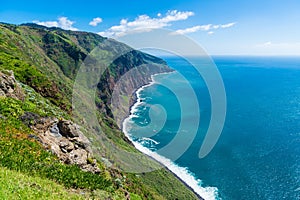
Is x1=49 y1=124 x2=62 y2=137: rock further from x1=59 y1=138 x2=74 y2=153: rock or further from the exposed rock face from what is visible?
the exposed rock face

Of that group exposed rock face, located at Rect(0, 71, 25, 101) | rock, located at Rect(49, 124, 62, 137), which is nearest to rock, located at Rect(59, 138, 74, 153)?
rock, located at Rect(49, 124, 62, 137)

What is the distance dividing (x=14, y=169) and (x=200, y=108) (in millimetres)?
169883

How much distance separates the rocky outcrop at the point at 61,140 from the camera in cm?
2109

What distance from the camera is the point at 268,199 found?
76.7 metres

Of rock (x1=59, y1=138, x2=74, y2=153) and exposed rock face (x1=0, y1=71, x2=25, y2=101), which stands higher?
exposed rock face (x1=0, y1=71, x2=25, y2=101)

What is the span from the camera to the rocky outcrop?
21.1m

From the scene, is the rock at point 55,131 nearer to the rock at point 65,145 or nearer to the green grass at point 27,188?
the rock at point 65,145

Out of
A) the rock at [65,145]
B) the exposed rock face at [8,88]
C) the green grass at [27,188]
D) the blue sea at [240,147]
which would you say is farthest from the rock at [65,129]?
the blue sea at [240,147]

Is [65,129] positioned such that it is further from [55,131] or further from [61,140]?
[61,140]

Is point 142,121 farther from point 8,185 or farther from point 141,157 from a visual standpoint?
point 8,185

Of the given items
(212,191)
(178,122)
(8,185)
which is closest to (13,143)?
(8,185)

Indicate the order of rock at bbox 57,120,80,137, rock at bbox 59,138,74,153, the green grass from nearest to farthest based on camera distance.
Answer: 1. the green grass
2. rock at bbox 59,138,74,153
3. rock at bbox 57,120,80,137

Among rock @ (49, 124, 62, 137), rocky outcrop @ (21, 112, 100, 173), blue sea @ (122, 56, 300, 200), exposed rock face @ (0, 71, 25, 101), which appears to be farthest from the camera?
blue sea @ (122, 56, 300, 200)

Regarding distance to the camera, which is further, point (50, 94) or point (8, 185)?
point (50, 94)
